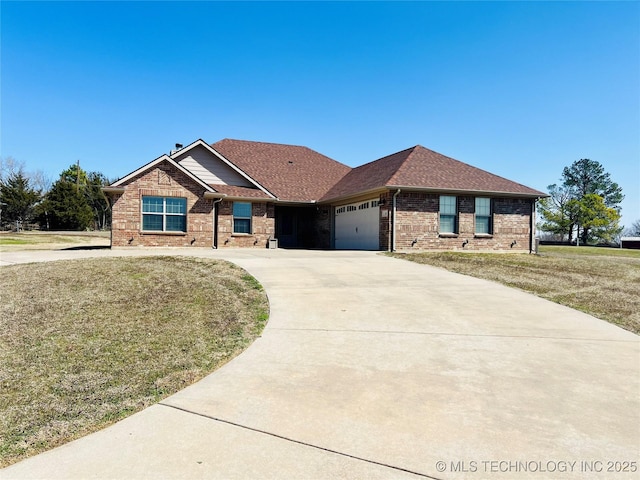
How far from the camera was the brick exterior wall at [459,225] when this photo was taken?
1964 cm

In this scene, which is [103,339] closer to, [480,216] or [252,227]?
[252,227]

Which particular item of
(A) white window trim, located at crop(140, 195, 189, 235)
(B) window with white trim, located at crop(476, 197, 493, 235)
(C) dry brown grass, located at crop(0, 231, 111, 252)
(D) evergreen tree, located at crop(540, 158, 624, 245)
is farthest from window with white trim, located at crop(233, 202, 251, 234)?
(D) evergreen tree, located at crop(540, 158, 624, 245)

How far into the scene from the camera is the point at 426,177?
20.7m

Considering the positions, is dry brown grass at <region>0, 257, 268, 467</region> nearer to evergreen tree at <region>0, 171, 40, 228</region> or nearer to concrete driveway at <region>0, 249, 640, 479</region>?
concrete driveway at <region>0, 249, 640, 479</region>

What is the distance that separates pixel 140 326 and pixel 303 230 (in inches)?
794

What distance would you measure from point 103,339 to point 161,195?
15079 millimetres

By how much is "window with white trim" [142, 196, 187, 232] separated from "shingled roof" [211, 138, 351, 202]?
5.56 m

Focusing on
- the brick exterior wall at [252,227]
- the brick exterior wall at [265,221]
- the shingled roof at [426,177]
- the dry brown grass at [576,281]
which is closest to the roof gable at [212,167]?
the brick exterior wall at [252,227]

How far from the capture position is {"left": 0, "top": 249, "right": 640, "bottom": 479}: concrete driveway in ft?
9.71

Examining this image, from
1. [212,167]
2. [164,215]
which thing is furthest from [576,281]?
[212,167]

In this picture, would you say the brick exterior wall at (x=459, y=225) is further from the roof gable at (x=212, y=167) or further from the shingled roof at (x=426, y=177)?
the roof gable at (x=212, y=167)

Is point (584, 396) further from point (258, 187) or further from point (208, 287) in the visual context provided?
point (258, 187)

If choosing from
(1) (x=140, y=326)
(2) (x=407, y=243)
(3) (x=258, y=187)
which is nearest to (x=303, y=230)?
(3) (x=258, y=187)

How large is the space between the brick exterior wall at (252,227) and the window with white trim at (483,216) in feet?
35.5
